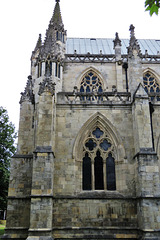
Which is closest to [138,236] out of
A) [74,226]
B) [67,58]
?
[74,226]

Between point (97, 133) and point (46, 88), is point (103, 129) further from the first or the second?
point (46, 88)

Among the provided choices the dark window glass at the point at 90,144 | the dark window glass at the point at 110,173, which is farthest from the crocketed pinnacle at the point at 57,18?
the dark window glass at the point at 110,173

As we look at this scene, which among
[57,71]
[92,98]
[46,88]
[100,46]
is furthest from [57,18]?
[46,88]

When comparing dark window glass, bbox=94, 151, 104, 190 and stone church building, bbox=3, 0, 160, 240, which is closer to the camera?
stone church building, bbox=3, 0, 160, 240

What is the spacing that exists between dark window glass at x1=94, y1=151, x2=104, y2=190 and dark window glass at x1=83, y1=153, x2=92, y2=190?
0.33m

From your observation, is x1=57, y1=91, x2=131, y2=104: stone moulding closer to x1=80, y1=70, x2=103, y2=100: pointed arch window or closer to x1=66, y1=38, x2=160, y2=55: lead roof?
x1=80, y1=70, x2=103, y2=100: pointed arch window

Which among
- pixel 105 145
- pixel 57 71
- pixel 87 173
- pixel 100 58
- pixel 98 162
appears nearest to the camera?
pixel 87 173

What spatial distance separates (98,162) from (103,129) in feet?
6.07

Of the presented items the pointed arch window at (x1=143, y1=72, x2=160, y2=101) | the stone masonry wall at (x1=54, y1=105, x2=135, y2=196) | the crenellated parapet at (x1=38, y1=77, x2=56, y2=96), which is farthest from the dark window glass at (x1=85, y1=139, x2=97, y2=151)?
the pointed arch window at (x1=143, y1=72, x2=160, y2=101)

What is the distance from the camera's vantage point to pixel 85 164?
43.8 ft

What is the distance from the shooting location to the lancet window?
13.0 m

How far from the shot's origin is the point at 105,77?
2280 cm

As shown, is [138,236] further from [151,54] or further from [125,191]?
[151,54]

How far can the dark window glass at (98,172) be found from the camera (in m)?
13.0
